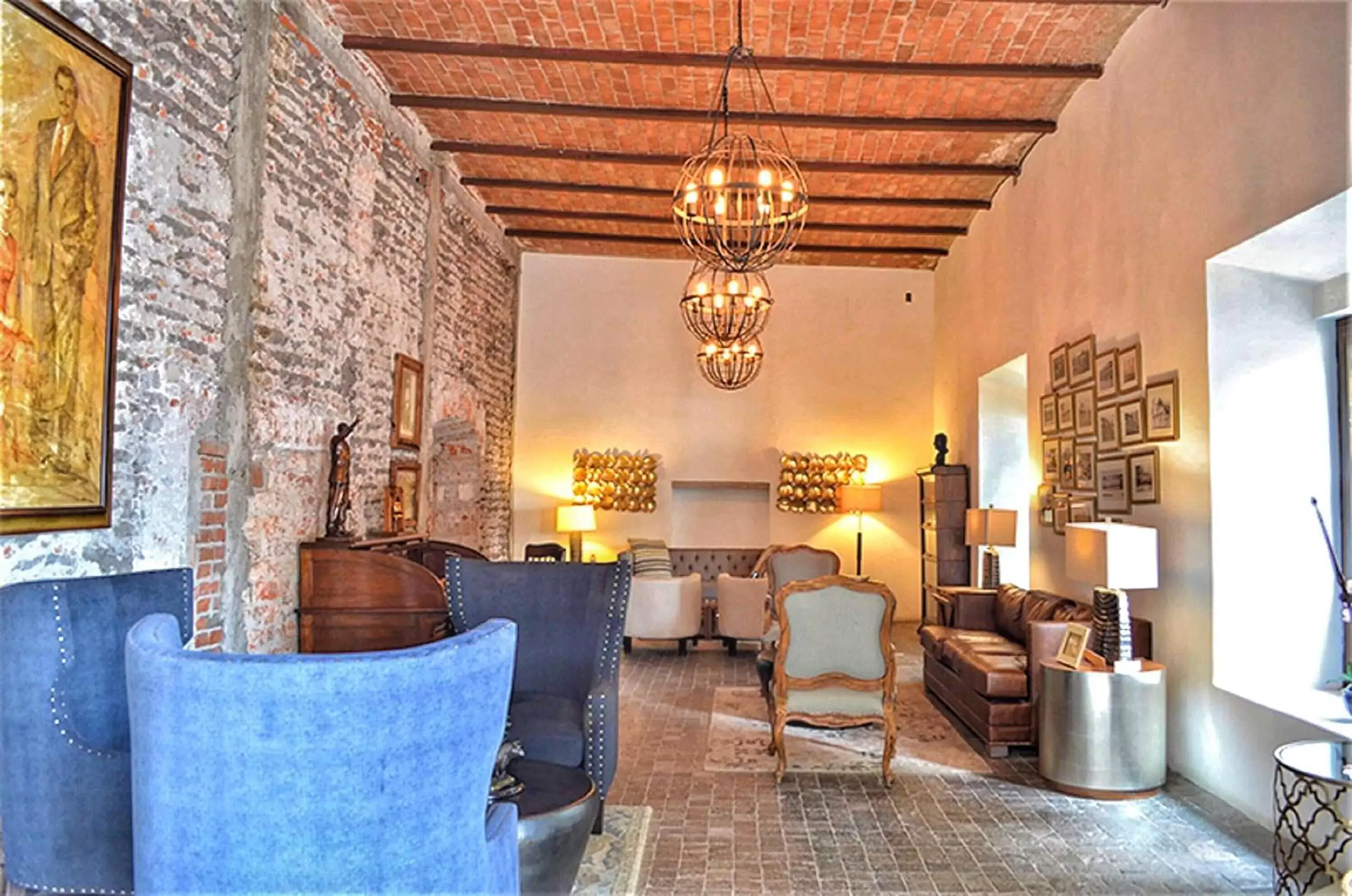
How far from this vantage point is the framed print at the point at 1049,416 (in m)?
6.14

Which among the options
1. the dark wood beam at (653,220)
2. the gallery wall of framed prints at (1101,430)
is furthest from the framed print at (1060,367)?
the dark wood beam at (653,220)

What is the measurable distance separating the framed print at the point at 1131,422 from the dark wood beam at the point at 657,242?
4697 millimetres

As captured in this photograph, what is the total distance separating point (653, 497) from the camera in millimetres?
9984

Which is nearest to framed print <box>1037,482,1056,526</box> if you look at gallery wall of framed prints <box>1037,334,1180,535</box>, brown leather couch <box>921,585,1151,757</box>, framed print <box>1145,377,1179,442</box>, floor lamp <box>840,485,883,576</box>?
gallery wall of framed prints <box>1037,334,1180,535</box>

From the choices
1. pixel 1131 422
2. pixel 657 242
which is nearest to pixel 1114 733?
pixel 1131 422

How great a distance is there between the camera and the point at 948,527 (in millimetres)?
8461

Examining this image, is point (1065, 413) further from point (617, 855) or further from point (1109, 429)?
point (617, 855)

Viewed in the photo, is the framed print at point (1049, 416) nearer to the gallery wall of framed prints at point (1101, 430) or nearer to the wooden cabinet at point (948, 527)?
the gallery wall of framed prints at point (1101, 430)

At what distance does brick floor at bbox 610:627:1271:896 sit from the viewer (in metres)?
3.11

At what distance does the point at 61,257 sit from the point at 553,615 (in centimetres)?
236

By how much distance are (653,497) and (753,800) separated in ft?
20.1

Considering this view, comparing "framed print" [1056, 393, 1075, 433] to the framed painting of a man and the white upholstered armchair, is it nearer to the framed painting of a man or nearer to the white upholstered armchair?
the white upholstered armchair

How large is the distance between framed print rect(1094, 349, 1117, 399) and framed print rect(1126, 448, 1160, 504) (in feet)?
1.57

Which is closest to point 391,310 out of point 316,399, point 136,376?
point 316,399
